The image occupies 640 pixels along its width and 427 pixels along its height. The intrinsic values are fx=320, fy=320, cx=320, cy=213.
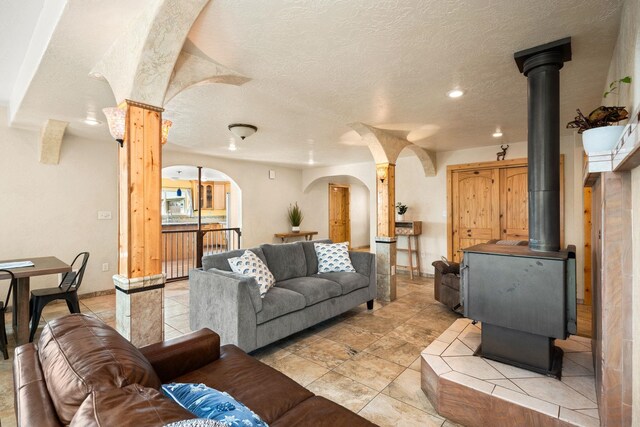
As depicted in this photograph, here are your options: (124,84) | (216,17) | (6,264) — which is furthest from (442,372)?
(6,264)

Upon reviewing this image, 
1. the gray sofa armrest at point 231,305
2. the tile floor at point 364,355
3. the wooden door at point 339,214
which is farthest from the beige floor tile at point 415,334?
the wooden door at point 339,214

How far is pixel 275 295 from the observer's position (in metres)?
2.94

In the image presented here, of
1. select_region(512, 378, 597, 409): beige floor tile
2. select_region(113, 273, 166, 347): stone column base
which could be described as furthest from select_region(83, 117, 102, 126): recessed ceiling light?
select_region(512, 378, 597, 409): beige floor tile

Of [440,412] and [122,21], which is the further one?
[440,412]

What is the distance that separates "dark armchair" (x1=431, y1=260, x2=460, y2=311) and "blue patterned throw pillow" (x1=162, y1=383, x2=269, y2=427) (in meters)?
3.22

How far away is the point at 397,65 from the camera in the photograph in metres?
2.42

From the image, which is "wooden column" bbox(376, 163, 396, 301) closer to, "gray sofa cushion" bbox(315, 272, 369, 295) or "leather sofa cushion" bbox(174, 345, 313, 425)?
"gray sofa cushion" bbox(315, 272, 369, 295)

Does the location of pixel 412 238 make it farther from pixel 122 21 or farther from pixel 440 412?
pixel 122 21

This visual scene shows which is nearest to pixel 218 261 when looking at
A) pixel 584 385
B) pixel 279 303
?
pixel 279 303

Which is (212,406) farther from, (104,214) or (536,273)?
(104,214)

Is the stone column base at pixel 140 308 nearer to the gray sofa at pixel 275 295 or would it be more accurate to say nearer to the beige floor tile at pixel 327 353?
the gray sofa at pixel 275 295

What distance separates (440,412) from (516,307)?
0.82 metres

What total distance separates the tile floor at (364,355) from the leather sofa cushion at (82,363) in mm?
1403

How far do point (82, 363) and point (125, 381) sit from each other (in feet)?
0.48
